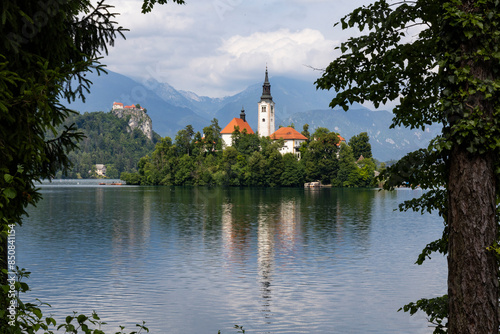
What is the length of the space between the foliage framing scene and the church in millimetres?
141342

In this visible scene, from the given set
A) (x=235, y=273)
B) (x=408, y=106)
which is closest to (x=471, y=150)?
(x=408, y=106)

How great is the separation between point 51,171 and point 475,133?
19.8 feet

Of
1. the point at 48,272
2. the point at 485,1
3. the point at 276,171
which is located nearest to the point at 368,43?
the point at 485,1

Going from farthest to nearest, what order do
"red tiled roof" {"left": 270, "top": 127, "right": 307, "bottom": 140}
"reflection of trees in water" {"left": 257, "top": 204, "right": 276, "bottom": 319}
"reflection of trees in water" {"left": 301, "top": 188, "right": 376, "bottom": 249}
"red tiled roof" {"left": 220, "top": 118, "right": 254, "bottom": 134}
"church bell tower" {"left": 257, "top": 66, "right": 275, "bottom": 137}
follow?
1. "church bell tower" {"left": 257, "top": 66, "right": 275, "bottom": 137}
2. "red tiled roof" {"left": 220, "top": 118, "right": 254, "bottom": 134}
3. "red tiled roof" {"left": 270, "top": 127, "right": 307, "bottom": 140}
4. "reflection of trees in water" {"left": 301, "top": 188, "right": 376, "bottom": 249}
5. "reflection of trees in water" {"left": 257, "top": 204, "right": 276, "bottom": 319}

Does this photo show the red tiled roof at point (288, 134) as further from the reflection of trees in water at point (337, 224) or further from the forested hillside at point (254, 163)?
the reflection of trees in water at point (337, 224)

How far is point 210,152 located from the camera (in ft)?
471

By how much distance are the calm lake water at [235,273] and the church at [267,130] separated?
10949 centimetres

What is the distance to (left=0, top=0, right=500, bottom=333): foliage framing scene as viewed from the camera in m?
6.35

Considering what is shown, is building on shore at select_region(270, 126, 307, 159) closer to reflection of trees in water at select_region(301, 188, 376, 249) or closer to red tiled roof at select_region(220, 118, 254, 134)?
red tiled roof at select_region(220, 118, 254, 134)

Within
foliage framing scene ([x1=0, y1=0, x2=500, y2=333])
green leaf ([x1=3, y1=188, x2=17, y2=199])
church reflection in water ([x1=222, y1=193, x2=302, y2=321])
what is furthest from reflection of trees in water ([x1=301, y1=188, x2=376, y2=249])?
green leaf ([x1=3, y1=188, x2=17, y2=199])


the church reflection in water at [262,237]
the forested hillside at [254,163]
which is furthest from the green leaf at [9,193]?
the forested hillside at [254,163]

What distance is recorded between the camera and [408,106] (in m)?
8.30

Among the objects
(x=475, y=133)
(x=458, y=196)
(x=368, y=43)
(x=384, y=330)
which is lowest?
(x=384, y=330)

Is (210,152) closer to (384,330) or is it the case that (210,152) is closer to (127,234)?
(127,234)
